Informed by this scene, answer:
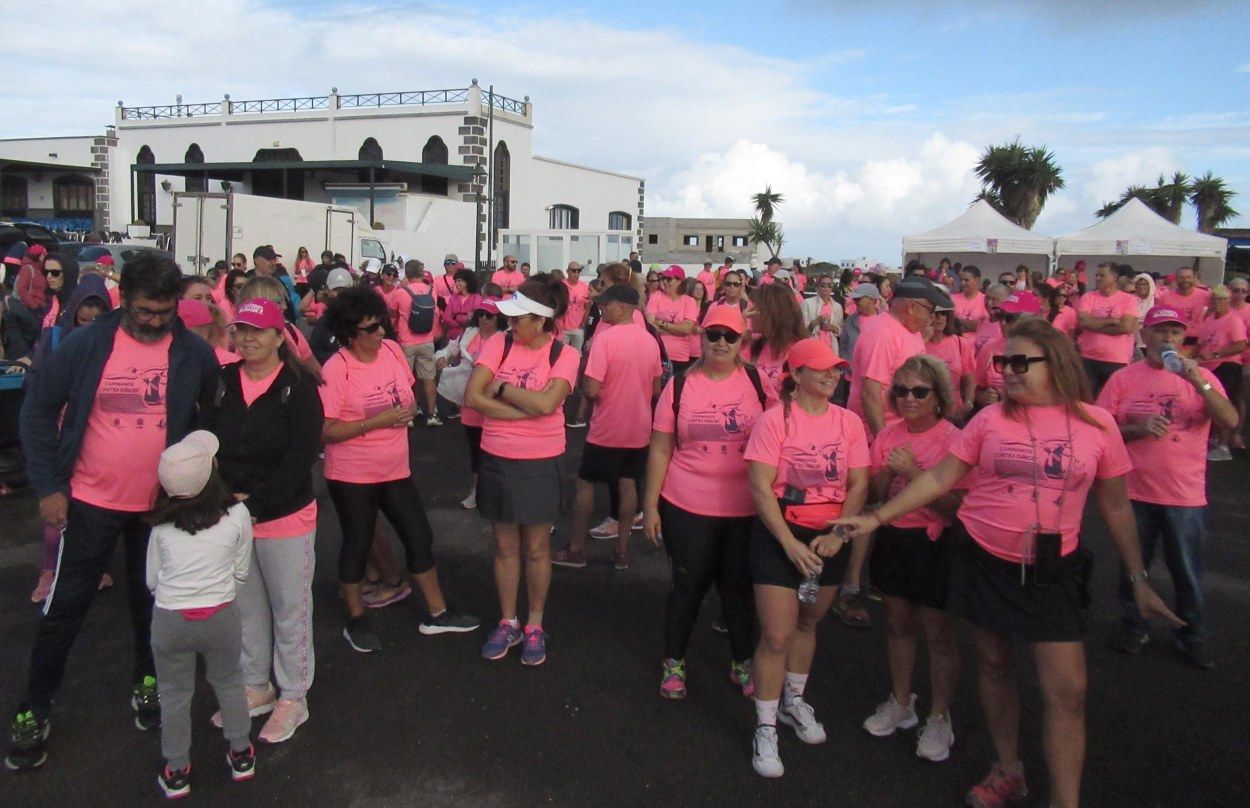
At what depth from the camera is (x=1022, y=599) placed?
296 cm

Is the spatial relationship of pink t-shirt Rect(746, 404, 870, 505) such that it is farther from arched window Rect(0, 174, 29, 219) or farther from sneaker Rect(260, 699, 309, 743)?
arched window Rect(0, 174, 29, 219)

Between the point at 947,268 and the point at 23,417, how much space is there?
57.6 feet

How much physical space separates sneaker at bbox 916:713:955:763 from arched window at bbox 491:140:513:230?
117 ft

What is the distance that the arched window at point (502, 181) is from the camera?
123 ft

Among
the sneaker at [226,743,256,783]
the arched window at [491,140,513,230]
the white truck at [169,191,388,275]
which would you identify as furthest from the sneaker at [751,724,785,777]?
the arched window at [491,140,513,230]

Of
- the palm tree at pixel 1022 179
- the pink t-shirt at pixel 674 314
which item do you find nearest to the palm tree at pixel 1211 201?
the palm tree at pixel 1022 179

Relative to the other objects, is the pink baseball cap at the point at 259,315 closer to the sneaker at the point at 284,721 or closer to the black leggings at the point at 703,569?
the sneaker at the point at 284,721

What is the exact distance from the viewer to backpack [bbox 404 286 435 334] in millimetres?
9836

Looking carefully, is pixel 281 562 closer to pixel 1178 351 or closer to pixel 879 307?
pixel 1178 351

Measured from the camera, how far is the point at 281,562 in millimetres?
3605

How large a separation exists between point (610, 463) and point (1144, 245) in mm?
22039

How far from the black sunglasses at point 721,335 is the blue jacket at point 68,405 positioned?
7.20 ft

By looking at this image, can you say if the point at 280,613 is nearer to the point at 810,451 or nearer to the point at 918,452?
the point at 810,451

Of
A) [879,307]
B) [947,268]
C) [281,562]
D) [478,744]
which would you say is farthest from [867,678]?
[947,268]
